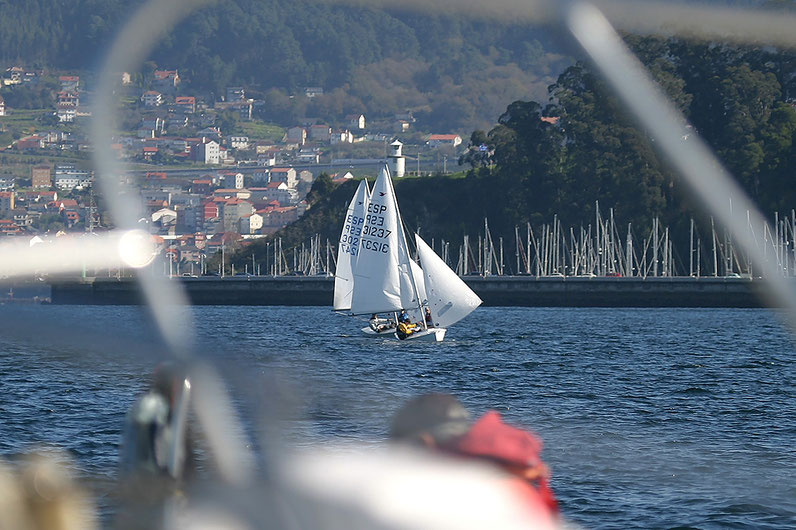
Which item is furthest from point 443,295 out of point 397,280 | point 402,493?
point 402,493

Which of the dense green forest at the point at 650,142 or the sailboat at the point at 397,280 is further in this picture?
the dense green forest at the point at 650,142

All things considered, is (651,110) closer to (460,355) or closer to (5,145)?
(460,355)

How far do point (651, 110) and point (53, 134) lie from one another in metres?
151

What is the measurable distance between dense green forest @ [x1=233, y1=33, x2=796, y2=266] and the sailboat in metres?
87.9

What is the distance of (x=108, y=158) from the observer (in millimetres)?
12875

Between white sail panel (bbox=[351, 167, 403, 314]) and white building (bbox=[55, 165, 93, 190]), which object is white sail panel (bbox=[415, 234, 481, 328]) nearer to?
white sail panel (bbox=[351, 167, 403, 314])

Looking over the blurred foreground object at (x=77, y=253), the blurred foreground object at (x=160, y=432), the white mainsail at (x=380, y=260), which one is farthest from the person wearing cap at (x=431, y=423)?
the white mainsail at (x=380, y=260)

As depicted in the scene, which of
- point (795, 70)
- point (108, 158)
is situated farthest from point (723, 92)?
point (108, 158)

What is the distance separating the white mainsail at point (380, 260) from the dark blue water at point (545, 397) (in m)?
2.90

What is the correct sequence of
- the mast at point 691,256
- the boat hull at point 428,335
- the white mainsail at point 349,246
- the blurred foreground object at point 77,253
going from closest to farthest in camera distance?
the blurred foreground object at point 77,253, the boat hull at point 428,335, the white mainsail at point 349,246, the mast at point 691,256

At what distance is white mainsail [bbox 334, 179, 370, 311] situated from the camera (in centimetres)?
9456

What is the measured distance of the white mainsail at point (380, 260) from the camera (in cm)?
8000

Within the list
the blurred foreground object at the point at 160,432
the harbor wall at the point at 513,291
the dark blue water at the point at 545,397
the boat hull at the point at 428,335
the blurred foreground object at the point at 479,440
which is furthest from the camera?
the harbor wall at the point at 513,291

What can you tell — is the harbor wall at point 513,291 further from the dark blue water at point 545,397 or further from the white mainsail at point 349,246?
the dark blue water at point 545,397
